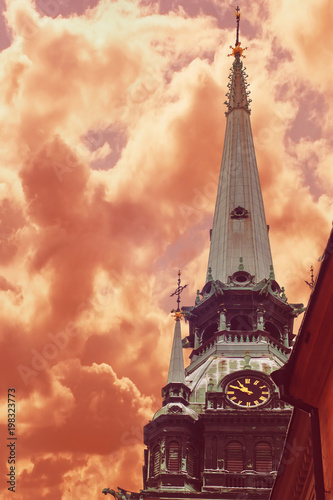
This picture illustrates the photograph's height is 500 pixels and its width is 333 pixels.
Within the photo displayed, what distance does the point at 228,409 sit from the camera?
63.4 m

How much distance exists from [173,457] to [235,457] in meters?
4.50

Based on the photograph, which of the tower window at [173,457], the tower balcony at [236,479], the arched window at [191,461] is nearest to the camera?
the tower balcony at [236,479]

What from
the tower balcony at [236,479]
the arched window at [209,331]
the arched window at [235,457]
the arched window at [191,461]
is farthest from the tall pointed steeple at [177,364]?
the tower balcony at [236,479]

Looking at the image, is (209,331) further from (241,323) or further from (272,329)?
(272,329)

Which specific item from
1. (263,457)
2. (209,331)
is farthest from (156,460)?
(209,331)

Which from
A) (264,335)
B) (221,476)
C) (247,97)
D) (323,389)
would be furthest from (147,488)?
(247,97)

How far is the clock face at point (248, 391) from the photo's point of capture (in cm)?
6419

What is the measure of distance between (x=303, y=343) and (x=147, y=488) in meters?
46.0

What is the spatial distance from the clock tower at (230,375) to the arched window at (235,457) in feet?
0.24

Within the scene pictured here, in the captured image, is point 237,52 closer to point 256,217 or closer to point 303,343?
point 256,217

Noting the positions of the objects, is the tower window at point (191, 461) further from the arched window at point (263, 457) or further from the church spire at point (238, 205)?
the church spire at point (238, 205)

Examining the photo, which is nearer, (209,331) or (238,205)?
(209,331)

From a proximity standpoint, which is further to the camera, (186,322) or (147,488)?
(186,322)

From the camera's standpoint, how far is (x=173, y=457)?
61.2 metres
